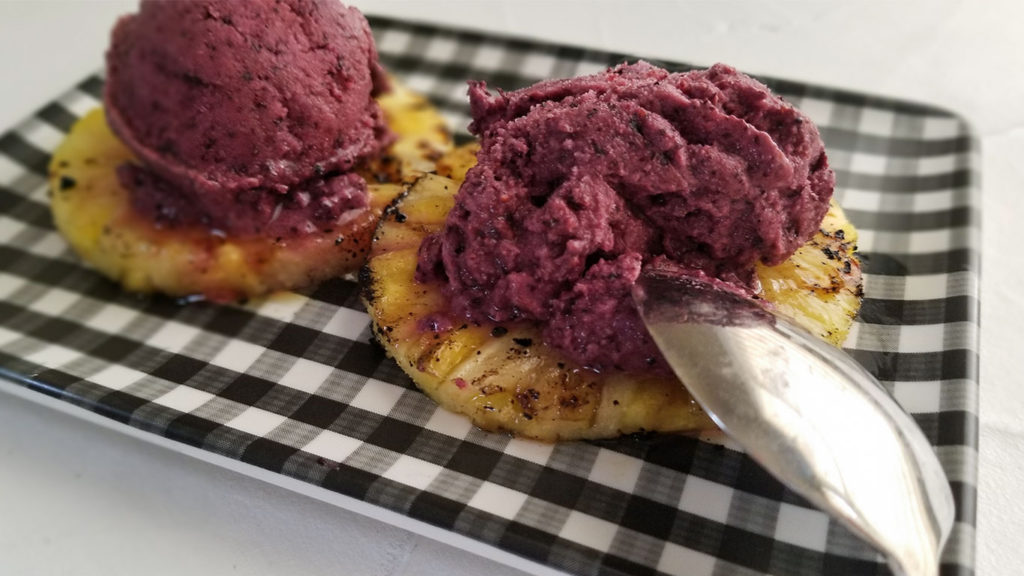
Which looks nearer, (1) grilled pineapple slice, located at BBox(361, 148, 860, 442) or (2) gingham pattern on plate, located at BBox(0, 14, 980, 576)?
(2) gingham pattern on plate, located at BBox(0, 14, 980, 576)

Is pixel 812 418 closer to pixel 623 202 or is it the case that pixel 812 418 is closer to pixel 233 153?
pixel 623 202

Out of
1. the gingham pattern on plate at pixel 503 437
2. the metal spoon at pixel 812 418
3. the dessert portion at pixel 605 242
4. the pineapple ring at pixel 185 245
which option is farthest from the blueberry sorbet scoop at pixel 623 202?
the pineapple ring at pixel 185 245

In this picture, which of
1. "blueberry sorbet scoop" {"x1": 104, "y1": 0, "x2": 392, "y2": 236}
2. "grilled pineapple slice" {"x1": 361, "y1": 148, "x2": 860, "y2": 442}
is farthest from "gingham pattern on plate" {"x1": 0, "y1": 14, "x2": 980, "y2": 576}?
"blueberry sorbet scoop" {"x1": 104, "y1": 0, "x2": 392, "y2": 236}

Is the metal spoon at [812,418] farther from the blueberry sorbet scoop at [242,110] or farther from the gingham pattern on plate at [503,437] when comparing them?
the blueberry sorbet scoop at [242,110]

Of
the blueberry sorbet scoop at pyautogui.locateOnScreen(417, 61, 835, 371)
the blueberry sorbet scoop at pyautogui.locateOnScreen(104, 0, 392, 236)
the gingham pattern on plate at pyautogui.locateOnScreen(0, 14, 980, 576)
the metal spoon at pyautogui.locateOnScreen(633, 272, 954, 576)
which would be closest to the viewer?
the metal spoon at pyautogui.locateOnScreen(633, 272, 954, 576)

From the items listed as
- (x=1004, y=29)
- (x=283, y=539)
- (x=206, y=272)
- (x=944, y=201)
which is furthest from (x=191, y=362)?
(x=1004, y=29)

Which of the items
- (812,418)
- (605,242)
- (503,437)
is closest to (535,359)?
(503,437)

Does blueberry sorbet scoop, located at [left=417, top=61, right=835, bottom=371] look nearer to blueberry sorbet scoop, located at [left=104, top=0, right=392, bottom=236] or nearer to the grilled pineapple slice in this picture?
the grilled pineapple slice
